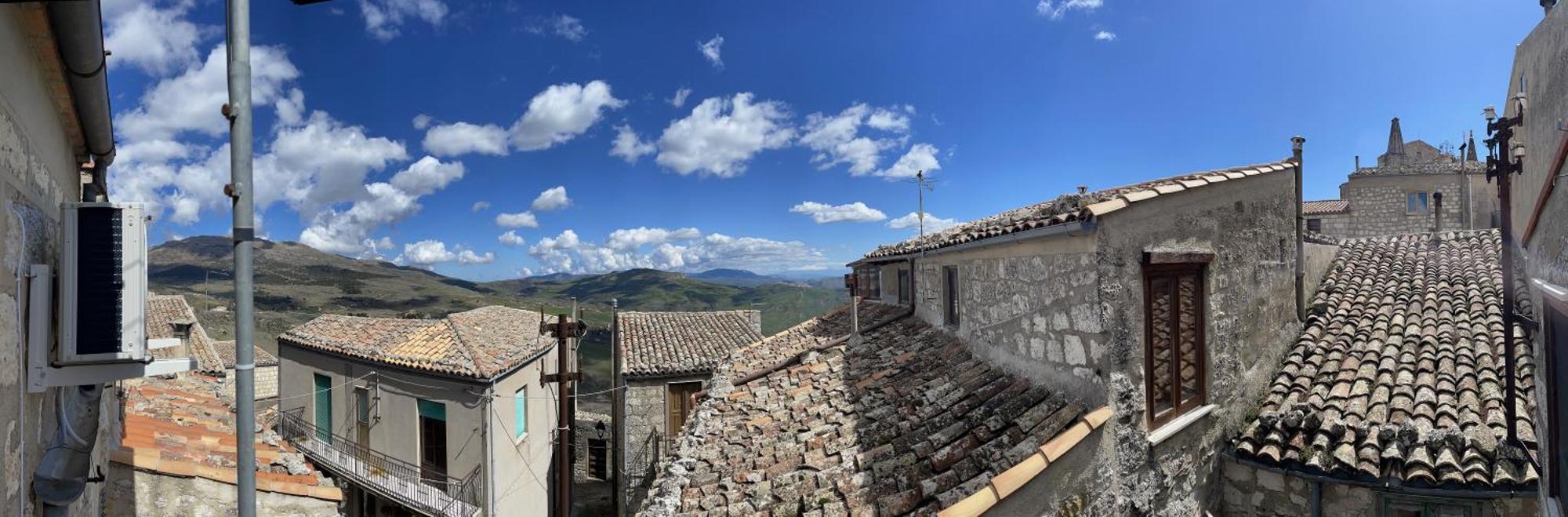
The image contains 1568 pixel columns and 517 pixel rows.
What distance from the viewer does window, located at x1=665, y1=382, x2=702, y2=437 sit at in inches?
705

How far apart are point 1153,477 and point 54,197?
22.2ft

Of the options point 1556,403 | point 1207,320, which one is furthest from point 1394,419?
point 1556,403

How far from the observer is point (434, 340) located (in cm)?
1543

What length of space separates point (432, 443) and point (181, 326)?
15.0 meters

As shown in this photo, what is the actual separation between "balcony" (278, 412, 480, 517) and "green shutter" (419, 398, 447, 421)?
4.16ft

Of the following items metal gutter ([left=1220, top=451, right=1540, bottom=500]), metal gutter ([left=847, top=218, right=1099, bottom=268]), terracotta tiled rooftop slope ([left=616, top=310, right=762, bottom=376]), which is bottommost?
terracotta tiled rooftop slope ([left=616, top=310, right=762, bottom=376])

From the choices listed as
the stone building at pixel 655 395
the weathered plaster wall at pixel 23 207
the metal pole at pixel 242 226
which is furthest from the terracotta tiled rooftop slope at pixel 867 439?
the stone building at pixel 655 395

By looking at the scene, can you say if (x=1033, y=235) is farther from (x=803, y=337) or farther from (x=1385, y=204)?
(x=1385, y=204)

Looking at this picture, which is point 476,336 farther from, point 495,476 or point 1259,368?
point 1259,368

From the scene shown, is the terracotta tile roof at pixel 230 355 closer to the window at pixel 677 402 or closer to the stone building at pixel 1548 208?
the window at pixel 677 402

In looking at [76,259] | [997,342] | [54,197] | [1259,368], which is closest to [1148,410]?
[997,342]

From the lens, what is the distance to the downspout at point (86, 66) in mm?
2143

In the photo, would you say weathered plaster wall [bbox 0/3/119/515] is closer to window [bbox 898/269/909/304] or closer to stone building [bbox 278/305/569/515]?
window [bbox 898/269/909/304]

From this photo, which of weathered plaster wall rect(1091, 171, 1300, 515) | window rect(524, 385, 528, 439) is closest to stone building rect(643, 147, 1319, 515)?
weathered plaster wall rect(1091, 171, 1300, 515)
